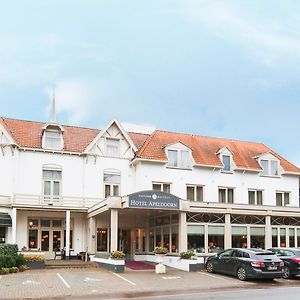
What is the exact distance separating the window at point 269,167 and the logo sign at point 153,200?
43.0 feet

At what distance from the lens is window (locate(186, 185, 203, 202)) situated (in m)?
35.1

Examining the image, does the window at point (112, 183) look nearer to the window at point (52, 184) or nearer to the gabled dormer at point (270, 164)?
the window at point (52, 184)

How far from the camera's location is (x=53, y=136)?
1313 inches

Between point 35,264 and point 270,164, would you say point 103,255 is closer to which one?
point 35,264

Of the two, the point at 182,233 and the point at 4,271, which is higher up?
the point at 182,233

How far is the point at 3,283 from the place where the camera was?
20344 millimetres

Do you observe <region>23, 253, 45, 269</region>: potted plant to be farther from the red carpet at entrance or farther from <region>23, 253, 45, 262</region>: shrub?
the red carpet at entrance

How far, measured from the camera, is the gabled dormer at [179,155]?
114 ft

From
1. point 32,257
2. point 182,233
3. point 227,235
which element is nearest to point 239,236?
point 227,235

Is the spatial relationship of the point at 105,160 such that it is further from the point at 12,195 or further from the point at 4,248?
the point at 4,248

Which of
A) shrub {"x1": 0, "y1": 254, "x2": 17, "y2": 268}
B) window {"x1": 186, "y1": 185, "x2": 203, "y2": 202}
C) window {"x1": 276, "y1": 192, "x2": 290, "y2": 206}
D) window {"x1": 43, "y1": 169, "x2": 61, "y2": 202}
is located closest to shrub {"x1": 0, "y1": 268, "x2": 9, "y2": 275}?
shrub {"x1": 0, "y1": 254, "x2": 17, "y2": 268}

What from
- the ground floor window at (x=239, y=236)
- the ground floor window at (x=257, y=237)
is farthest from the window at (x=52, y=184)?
the ground floor window at (x=257, y=237)

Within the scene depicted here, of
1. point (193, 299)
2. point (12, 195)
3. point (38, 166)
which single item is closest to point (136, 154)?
point (38, 166)

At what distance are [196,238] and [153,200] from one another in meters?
4.65
